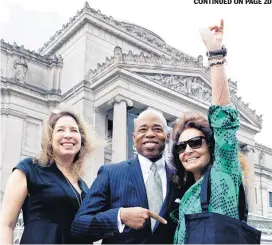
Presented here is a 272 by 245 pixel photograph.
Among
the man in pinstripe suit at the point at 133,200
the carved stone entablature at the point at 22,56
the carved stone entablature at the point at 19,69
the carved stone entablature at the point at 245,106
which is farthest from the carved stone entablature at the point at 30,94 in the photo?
the man in pinstripe suit at the point at 133,200

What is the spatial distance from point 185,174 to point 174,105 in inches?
960

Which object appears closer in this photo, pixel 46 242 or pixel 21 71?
pixel 46 242

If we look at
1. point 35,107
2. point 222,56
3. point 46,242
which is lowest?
point 46,242

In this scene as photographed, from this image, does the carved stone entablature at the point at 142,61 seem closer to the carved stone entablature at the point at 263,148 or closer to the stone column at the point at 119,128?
the stone column at the point at 119,128

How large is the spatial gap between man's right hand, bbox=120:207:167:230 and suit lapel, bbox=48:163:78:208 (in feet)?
2.69

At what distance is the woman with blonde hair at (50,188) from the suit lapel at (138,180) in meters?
0.64

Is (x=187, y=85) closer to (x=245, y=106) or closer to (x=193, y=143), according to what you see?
(x=245, y=106)

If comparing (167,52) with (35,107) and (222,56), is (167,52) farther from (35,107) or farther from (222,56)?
(222,56)

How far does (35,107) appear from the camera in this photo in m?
26.9

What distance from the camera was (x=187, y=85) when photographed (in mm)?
28906

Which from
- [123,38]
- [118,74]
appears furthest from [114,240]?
[123,38]

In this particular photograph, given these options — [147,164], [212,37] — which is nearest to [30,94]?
[147,164]

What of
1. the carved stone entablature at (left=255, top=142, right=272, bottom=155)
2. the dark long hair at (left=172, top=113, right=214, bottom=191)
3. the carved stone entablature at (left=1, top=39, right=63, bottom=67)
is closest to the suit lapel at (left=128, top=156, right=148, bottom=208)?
the dark long hair at (left=172, top=113, right=214, bottom=191)

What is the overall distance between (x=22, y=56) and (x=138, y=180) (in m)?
25.2
